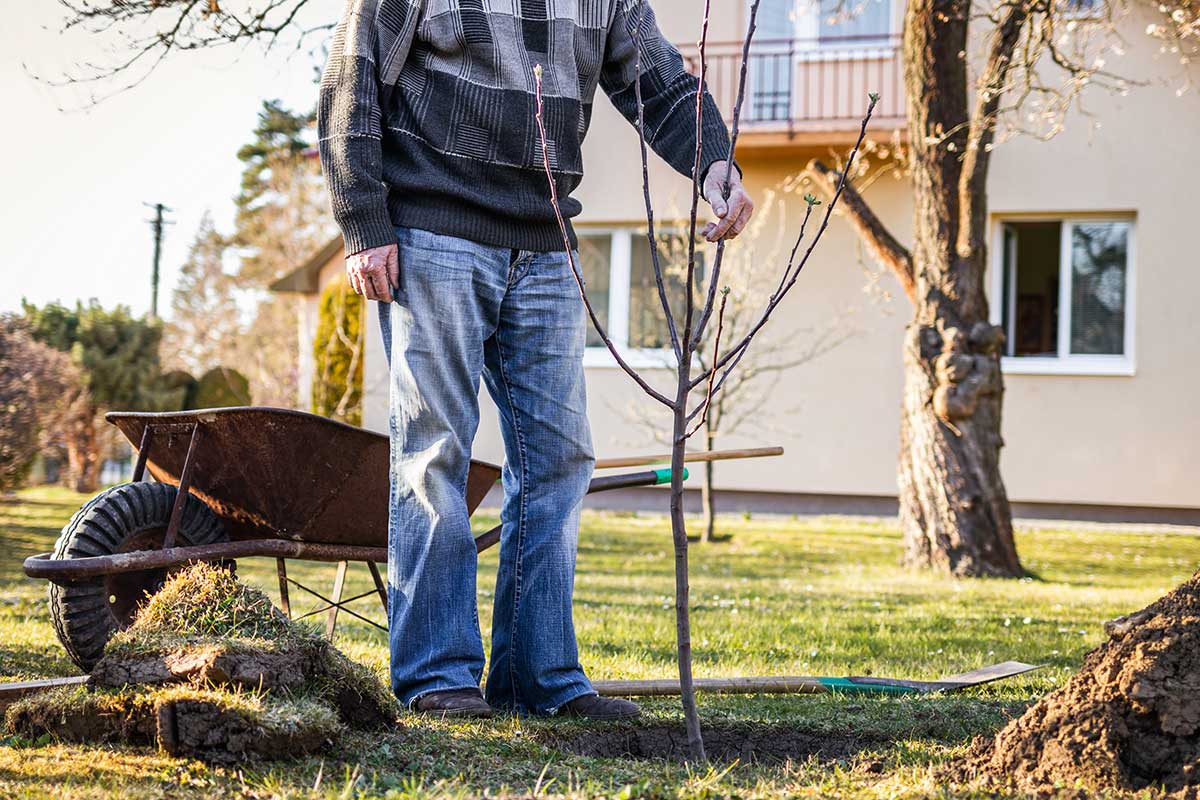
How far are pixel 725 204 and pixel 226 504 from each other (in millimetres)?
1761

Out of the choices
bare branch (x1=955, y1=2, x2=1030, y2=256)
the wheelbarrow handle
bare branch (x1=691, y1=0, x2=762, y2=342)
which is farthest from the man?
bare branch (x1=955, y1=2, x2=1030, y2=256)

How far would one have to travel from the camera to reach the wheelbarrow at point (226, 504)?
3.14 m

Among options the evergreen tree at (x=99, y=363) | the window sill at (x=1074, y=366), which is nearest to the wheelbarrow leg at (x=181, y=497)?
the window sill at (x=1074, y=366)

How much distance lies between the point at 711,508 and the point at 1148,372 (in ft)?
13.9

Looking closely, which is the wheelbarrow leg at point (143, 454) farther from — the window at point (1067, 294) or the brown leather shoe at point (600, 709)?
the window at point (1067, 294)

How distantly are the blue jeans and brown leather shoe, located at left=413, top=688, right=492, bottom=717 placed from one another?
3cm

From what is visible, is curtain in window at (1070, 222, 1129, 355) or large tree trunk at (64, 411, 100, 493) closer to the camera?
curtain in window at (1070, 222, 1129, 355)

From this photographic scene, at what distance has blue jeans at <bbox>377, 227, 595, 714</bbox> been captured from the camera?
8.98 ft

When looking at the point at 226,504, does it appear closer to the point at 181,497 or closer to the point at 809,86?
the point at 181,497

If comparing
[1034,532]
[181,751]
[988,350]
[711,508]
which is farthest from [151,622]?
[1034,532]

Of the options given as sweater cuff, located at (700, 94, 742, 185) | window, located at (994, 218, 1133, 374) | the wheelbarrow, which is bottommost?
the wheelbarrow

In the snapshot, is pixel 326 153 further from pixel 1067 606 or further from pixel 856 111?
pixel 856 111

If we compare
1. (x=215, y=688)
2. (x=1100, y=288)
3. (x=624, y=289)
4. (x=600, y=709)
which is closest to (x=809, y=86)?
(x=624, y=289)

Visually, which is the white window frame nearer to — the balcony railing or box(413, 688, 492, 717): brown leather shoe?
the balcony railing
